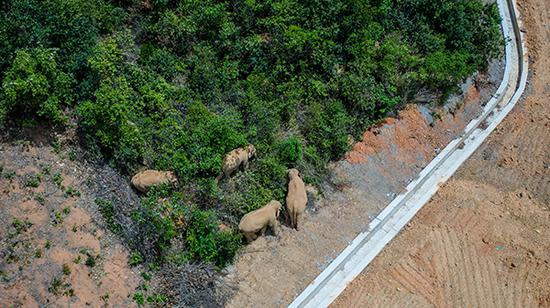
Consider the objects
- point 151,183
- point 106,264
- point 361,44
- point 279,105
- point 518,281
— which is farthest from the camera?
point 361,44

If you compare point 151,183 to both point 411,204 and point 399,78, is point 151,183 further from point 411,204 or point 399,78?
point 399,78

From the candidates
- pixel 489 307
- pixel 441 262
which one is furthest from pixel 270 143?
pixel 489 307

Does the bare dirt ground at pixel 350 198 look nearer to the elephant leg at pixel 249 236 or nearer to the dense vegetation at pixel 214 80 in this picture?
the elephant leg at pixel 249 236

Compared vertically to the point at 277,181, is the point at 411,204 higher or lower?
lower

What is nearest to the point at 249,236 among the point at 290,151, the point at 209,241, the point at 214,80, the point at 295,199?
the point at 209,241

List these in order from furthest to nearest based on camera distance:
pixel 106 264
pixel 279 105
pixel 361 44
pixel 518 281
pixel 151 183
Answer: pixel 361 44
pixel 279 105
pixel 518 281
pixel 151 183
pixel 106 264

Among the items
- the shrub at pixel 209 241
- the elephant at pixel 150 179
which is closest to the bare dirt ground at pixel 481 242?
the shrub at pixel 209 241
